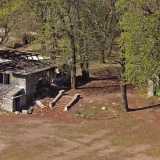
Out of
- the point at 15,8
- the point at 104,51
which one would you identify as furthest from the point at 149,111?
the point at 15,8

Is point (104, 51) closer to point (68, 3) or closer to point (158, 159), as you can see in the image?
point (68, 3)

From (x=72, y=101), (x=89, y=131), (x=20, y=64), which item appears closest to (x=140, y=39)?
(x=89, y=131)

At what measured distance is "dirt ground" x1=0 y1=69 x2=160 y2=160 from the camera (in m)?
22.6

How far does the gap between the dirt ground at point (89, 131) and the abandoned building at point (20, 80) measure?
1.35 meters

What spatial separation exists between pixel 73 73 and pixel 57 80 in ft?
12.7

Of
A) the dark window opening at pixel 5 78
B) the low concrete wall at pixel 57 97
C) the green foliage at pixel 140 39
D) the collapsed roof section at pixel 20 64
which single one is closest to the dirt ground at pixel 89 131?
the low concrete wall at pixel 57 97

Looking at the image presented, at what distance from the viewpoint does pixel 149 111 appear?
30.1m

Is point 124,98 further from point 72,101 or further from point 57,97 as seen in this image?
point 57,97

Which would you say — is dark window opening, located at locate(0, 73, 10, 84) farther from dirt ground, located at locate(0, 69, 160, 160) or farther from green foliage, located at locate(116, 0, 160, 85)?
green foliage, located at locate(116, 0, 160, 85)

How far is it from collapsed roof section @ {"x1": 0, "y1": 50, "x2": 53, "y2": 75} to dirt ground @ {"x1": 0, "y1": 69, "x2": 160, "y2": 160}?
3556mm

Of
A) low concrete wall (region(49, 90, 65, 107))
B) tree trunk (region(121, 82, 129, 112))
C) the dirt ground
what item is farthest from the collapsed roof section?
tree trunk (region(121, 82, 129, 112))

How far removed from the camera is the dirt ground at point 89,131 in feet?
74.0

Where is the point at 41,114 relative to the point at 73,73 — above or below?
below

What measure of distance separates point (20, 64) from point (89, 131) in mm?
13252
